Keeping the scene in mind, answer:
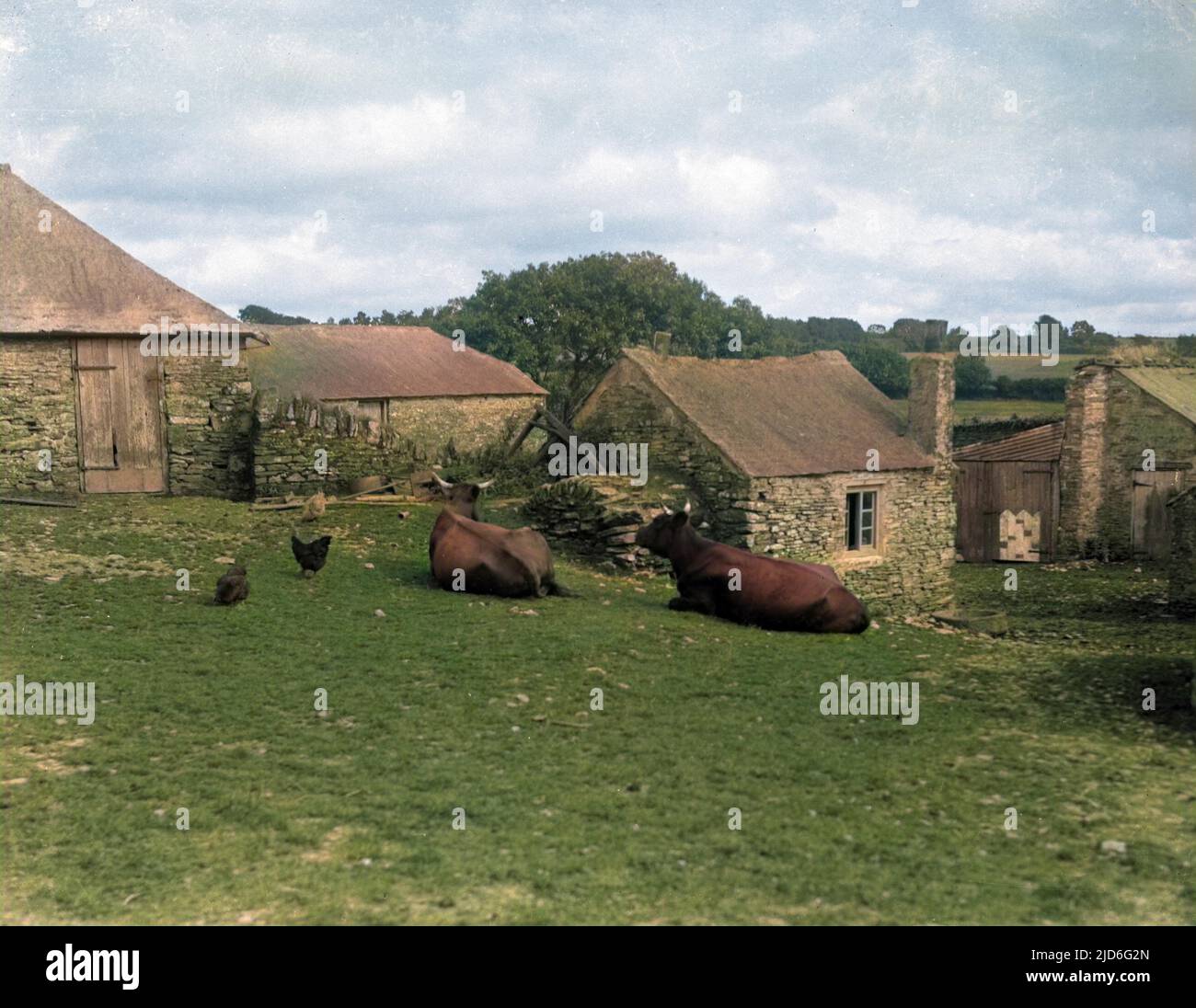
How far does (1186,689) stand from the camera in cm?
1315

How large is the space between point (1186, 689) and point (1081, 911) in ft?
23.9

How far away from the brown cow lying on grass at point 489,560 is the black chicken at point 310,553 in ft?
5.62

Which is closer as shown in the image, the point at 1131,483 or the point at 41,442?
the point at 41,442

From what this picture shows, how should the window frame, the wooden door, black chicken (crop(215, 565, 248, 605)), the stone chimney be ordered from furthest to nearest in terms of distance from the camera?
the wooden door
the stone chimney
the window frame
black chicken (crop(215, 565, 248, 605))

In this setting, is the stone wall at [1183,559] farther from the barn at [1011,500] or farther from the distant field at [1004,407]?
the distant field at [1004,407]

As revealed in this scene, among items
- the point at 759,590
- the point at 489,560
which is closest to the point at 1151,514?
the point at 759,590

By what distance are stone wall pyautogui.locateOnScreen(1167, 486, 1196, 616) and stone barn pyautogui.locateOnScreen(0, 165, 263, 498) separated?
20.1 m

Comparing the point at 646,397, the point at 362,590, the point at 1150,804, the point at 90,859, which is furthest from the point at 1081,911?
the point at 646,397

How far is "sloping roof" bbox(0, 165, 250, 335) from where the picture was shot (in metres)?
24.3

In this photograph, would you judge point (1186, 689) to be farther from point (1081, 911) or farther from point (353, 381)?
point (353, 381)

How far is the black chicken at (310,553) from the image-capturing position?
1734cm

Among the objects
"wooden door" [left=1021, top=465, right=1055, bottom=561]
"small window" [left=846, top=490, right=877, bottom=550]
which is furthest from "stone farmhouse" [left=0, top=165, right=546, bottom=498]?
"wooden door" [left=1021, top=465, right=1055, bottom=561]

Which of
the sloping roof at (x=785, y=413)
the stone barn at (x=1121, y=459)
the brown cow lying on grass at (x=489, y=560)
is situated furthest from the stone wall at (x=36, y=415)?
the stone barn at (x=1121, y=459)

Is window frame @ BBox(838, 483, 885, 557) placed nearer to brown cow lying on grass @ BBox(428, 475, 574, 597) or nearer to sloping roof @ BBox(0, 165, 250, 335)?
brown cow lying on grass @ BBox(428, 475, 574, 597)
